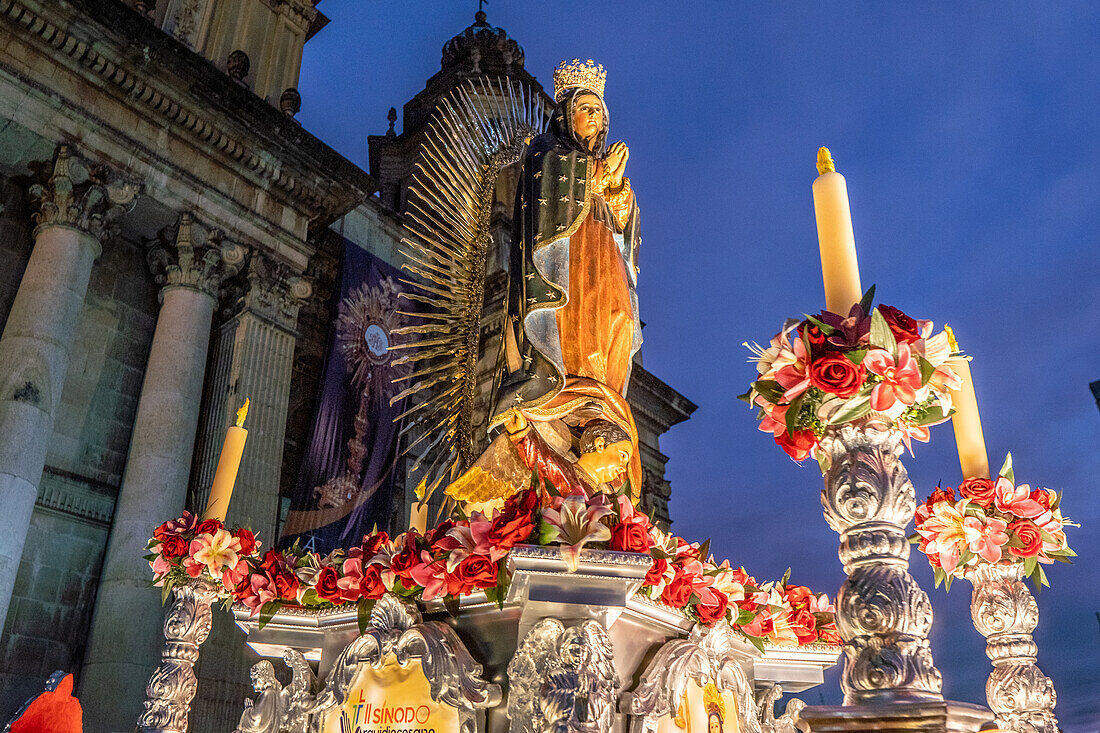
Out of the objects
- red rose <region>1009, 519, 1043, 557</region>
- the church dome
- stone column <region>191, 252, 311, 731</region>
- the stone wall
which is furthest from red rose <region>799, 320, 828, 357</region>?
the church dome

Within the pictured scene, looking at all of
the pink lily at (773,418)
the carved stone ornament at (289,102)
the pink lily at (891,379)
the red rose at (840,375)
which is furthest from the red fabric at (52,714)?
the carved stone ornament at (289,102)

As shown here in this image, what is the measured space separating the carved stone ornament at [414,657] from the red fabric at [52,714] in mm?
867

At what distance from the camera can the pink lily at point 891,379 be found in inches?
81.4

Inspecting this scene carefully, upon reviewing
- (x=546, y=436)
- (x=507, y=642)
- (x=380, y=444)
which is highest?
(x=380, y=444)

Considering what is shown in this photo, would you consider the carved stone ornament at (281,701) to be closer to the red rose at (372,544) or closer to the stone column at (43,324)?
the red rose at (372,544)

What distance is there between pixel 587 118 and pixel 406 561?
3.30 meters

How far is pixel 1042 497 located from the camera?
3.16 meters

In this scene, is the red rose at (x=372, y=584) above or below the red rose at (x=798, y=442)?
below

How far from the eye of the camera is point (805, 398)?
2.30 m

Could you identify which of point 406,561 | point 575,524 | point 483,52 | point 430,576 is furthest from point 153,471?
point 483,52

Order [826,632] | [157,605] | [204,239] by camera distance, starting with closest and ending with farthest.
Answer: [826,632]
[157,605]
[204,239]

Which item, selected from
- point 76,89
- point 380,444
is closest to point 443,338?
point 380,444

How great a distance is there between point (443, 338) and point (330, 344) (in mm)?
5923

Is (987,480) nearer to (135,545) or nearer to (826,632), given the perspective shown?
(826,632)
